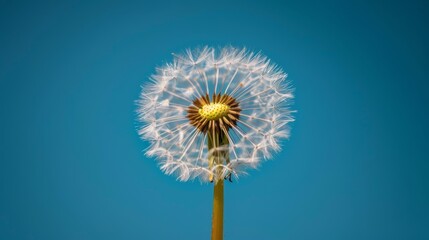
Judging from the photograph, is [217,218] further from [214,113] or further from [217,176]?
[214,113]

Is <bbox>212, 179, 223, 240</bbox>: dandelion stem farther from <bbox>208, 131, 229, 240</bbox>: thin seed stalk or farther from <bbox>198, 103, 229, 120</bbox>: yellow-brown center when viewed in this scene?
<bbox>198, 103, 229, 120</bbox>: yellow-brown center

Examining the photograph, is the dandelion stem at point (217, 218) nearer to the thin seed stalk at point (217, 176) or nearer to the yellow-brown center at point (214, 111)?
the thin seed stalk at point (217, 176)

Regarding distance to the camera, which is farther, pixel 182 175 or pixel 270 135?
pixel 270 135

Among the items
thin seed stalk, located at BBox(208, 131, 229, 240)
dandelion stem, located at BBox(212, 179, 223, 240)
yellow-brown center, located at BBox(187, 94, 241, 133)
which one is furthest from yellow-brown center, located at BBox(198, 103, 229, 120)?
dandelion stem, located at BBox(212, 179, 223, 240)

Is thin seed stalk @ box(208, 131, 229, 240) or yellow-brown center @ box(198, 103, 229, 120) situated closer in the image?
thin seed stalk @ box(208, 131, 229, 240)

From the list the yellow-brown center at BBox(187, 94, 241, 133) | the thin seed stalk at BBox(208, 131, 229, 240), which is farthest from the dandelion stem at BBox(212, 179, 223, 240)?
the yellow-brown center at BBox(187, 94, 241, 133)

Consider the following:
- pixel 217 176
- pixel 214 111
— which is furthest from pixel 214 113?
pixel 217 176

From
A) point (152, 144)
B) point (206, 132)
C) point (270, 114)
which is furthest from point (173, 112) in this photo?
point (270, 114)

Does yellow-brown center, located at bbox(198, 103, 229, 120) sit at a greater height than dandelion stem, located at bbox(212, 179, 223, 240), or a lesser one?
greater

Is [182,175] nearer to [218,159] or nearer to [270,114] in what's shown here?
[218,159]
